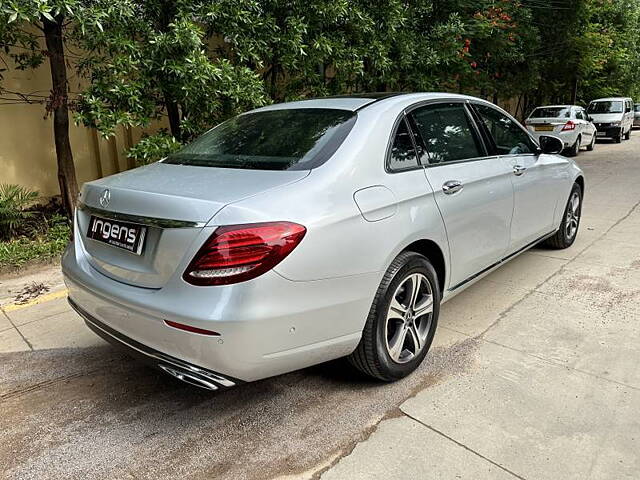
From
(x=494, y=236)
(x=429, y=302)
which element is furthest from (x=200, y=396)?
(x=494, y=236)

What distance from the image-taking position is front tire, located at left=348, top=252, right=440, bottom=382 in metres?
2.63

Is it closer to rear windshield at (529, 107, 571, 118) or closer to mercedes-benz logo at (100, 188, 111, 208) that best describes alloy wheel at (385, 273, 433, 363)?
mercedes-benz logo at (100, 188, 111, 208)

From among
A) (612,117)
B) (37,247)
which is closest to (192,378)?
(37,247)

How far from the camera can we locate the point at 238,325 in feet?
6.86

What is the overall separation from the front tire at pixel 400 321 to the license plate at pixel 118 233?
3.82ft

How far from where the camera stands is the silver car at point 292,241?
213 cm

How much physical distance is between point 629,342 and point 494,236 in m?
1.08

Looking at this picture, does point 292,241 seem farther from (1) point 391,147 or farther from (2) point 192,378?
(1) point 391,147

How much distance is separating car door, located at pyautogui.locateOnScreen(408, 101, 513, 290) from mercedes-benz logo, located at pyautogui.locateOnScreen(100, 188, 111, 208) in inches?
68.3

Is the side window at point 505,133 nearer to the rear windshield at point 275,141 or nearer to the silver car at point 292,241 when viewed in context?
the silver car at point 292,241

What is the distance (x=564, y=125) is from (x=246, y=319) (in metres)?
14.7

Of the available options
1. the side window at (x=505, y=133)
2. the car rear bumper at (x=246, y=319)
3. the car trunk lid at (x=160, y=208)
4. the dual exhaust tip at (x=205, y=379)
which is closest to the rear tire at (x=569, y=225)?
the side window at (x=505, y=133)

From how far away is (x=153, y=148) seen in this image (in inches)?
218

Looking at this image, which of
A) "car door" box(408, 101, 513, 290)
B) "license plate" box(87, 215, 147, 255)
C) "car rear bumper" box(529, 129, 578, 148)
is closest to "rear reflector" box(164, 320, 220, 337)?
"license plate" box(87, 215, 147, 255)
